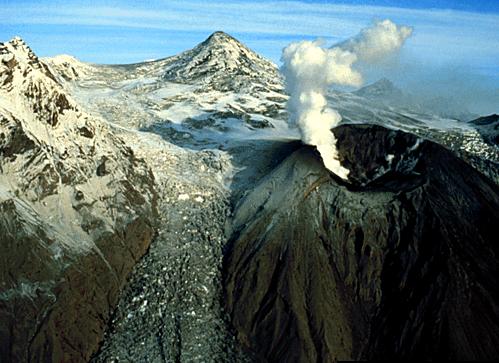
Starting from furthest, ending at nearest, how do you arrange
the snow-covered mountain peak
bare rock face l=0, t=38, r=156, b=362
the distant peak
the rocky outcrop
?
the snow-covered mountain peak < the rocky outcrop < the distant peak < bare rock face l=0, t=38, r=156, b=362

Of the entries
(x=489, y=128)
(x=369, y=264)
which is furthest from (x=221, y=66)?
(x=369, y=264)

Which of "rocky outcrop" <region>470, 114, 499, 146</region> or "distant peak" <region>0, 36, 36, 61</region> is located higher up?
"distant peak" <region>0, 36, 36, 61</region>

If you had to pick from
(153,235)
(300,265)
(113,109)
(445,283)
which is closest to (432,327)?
(445,283)

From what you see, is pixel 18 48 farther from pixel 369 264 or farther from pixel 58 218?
pixel 369 264

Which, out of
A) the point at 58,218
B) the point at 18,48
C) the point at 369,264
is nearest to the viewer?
the point at 58,218

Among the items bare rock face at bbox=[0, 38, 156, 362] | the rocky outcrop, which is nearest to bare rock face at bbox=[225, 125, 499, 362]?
bare rock face at bbox=[0, 38, 156, 362]

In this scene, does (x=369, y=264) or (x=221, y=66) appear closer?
(x=369, y=264)

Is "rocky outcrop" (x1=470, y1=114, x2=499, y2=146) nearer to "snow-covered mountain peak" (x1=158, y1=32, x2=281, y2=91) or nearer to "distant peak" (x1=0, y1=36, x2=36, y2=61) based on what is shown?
"snow-covered mountain peak" (x1=158, y1=32, x2=281, y2=91)

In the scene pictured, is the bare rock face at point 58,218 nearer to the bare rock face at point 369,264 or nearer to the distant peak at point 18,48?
the distant peak at point 18,48

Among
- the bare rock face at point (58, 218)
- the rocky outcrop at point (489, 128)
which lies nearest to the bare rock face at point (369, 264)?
the bare rock face at point (58, 218)

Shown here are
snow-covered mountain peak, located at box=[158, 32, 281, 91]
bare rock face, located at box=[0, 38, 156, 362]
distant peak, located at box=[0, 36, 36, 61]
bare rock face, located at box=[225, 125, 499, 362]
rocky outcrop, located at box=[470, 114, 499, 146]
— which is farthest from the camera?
snow-covered mountain peak, located at box=[158, 32, 281, 91]

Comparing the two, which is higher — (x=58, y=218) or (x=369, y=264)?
(x=58, y=218)
